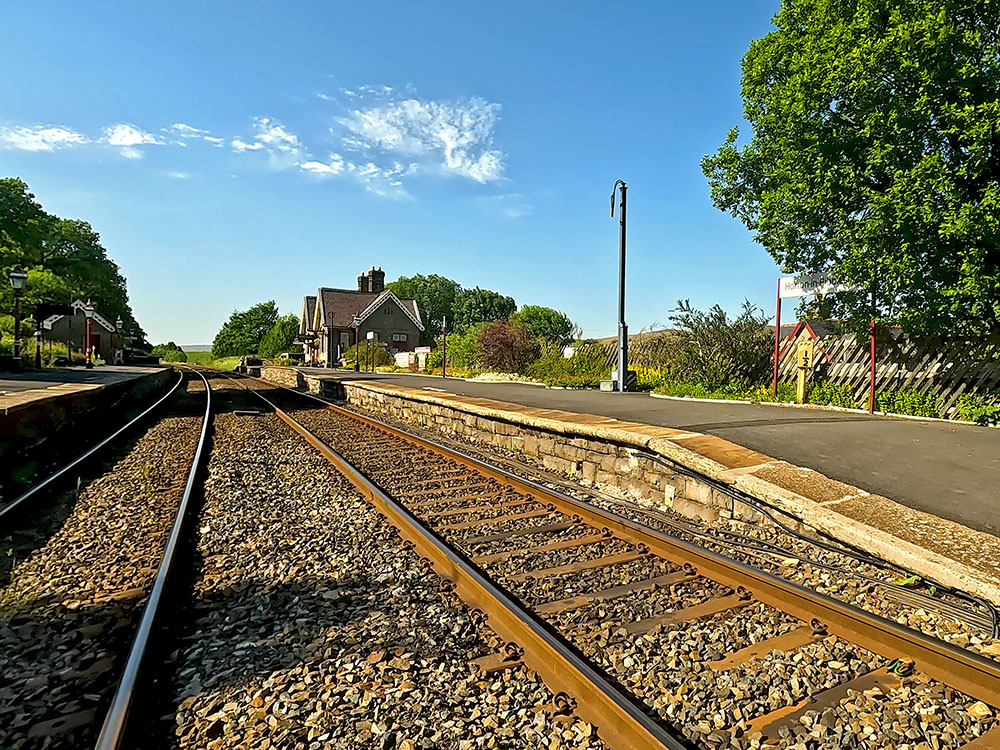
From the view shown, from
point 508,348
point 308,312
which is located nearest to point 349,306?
point 308,312

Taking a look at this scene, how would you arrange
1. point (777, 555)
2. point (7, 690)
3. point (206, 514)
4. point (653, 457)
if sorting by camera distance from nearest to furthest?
1. point (7, 690)
2. point (777, 555)
3. point (206, 514)
4. point (653, 457)

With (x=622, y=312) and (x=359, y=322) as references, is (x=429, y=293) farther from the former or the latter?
(x=622, y=312)

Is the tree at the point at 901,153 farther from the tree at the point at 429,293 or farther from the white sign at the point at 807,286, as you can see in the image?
the tree at the point at 429,293

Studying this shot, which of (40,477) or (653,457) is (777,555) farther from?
(40,477)

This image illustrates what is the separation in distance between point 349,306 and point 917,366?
53.1 metres

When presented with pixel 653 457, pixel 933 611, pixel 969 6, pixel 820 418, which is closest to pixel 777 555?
pixel 933 611

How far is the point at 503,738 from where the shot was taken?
2166 mm

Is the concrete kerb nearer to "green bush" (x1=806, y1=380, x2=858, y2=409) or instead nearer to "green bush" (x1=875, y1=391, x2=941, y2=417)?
"green bush" (x1=875, y1=391, x2=941, y2=417)

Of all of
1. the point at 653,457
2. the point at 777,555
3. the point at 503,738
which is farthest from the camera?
the point at 653,457

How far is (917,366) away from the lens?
10.4m

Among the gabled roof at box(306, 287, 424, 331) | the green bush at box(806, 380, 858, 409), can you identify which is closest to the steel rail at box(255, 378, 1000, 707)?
the green bush at box(806, 380, 858, 409)

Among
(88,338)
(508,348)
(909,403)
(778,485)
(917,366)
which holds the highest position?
(88,338)

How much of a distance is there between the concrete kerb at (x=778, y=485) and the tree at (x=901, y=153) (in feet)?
17.2

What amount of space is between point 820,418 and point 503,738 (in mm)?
8439
